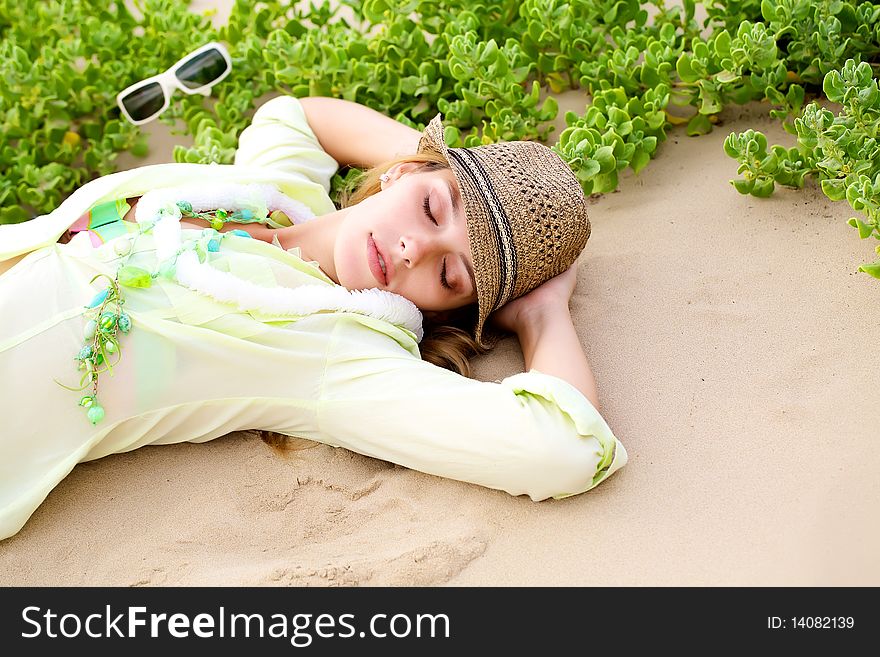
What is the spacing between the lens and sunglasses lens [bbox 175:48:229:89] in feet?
10.5

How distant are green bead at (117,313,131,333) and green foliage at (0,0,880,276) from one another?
1.08 m

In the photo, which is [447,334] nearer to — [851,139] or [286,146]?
[286,146]

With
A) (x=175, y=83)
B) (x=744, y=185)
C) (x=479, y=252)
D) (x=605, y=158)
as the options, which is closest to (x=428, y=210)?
(x=479, y=252)

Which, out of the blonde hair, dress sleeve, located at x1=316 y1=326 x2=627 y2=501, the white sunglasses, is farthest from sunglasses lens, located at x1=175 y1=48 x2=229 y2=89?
dress sleeve, located at x1=316 y1=326 x2=627 y2=501

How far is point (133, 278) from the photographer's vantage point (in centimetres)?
207

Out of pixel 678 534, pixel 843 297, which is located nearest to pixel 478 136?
pixel 843 297

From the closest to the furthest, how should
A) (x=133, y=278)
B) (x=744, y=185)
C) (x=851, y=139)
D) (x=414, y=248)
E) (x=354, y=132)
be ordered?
(x=133, y=278)
(x=414, y=248)
(x=851, y=139)
(x=744, y=185)
(x=354, y=132)

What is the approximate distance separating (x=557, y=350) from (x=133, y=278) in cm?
95

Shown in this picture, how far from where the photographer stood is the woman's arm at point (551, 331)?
2.14 metres

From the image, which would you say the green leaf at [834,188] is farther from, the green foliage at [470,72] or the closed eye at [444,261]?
the closed eye at [444,261]

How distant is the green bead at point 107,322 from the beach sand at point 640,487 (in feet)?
1.13
